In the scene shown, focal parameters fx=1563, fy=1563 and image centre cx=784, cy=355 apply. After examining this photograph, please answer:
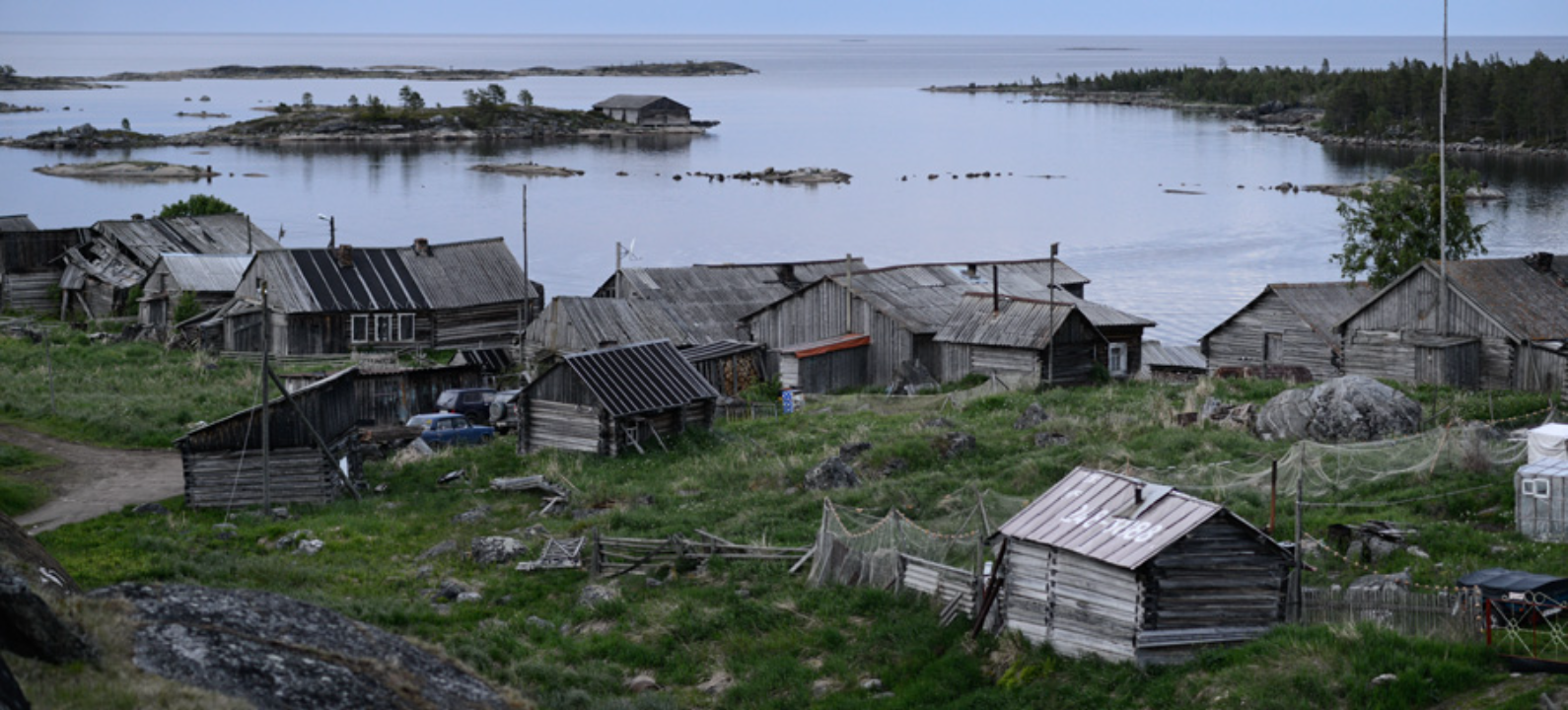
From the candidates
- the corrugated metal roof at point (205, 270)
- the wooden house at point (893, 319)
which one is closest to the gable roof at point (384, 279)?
the corrugated metal roof at point (205, 270)

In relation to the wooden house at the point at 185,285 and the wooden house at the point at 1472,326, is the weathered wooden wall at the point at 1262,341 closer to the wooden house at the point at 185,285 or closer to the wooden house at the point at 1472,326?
the wooden house at the point at 1472,326

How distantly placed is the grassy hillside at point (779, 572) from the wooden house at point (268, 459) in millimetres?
903

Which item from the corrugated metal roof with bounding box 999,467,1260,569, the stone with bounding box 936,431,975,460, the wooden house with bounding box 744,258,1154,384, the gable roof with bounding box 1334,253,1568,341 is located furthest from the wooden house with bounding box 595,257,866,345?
the corrugated metal roof with bounding box 999,467,1260,569

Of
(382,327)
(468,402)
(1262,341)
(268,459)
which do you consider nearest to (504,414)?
(468,402)

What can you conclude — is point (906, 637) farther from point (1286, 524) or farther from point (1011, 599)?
point (1286, 524)

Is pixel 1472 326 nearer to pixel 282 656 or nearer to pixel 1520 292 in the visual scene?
pixel 1520 292

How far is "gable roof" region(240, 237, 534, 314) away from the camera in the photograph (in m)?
48.0

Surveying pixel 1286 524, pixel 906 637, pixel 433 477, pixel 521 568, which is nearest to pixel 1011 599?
pixel 906 637

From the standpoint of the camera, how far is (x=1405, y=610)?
1777 centimetres

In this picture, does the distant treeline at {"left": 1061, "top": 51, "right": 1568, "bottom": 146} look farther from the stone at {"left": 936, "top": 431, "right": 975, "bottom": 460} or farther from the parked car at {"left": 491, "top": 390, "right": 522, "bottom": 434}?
the stone at {"left": 936, "top": 431, "right": 975, "bottom": 460}

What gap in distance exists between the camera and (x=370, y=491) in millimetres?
30375

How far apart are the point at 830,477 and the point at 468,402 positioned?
13083 millimetres

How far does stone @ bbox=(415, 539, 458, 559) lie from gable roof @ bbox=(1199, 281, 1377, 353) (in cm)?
2804

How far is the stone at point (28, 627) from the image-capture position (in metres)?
14.6
